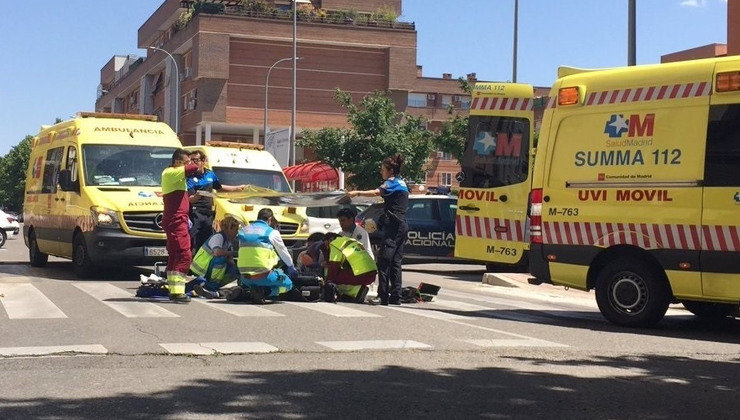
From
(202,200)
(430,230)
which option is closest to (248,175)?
(202,200)

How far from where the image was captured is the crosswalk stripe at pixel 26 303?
10657 mm

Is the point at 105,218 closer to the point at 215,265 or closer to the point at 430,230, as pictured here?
the point at 215,265

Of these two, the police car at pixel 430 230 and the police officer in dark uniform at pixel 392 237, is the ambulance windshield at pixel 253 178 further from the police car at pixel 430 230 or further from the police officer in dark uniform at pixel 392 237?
the police officer in dark uniform at pixel 392 237

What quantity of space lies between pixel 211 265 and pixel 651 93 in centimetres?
561

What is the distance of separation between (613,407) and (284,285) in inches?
254

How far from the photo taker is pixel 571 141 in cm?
1161

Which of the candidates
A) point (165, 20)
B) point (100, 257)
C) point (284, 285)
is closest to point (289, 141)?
point (100, 257)

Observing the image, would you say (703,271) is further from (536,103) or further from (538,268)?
(536,103)

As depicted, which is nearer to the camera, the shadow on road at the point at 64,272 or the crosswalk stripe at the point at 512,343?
the crosswalk stripe at the point at 512,343

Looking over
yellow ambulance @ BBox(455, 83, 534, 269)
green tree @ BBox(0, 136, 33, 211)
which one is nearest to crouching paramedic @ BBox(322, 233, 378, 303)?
yellow ambulance @ BBox(455, 83, 534, 269)

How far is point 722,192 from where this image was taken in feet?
33.7

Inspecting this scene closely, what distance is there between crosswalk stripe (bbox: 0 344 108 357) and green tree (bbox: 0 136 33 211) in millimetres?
112688

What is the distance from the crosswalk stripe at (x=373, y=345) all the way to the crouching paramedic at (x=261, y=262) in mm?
3363

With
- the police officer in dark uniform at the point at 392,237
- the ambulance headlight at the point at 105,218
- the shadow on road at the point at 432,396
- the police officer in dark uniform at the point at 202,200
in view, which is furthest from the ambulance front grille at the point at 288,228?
the shadow on road at the point at 432,396
